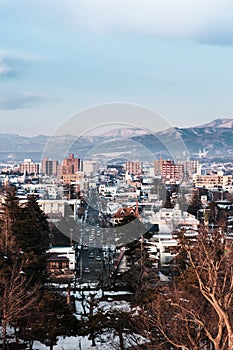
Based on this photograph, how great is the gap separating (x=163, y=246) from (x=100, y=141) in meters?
6.65

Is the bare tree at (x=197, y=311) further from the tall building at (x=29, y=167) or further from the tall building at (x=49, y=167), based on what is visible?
the tall building at (x=29, y=167)

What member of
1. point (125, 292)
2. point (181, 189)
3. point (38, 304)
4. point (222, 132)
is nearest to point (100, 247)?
Answer: point (125, 292)

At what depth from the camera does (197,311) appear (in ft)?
14.3

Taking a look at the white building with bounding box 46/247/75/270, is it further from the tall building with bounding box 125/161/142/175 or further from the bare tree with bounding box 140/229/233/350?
the tall building with bounding box 125/161/142/175

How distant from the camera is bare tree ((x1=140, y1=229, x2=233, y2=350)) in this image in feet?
10.9

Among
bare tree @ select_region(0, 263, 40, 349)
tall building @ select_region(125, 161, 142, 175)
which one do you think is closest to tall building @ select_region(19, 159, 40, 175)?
tall building @ select_region(125, 161, 142, 175)

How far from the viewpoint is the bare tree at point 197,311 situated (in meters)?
3.31

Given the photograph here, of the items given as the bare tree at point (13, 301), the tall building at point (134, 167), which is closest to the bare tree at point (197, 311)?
the bare tree at point (13, 301)

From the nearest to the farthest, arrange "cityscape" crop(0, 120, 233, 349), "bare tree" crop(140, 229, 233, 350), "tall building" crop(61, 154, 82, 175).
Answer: "bare tree" crop(140, 229, 233, 350)
"cityscape" crop(0, 120, 233, 349)
"tall building" crop(61, 154, 82, 175)

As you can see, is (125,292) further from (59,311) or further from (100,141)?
Answer: (100,141)

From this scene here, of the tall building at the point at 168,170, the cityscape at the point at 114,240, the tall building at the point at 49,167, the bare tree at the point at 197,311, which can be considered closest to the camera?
the bare tree at the point at 197,311

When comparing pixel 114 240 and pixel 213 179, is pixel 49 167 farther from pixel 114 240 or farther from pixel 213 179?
pixel 213 179

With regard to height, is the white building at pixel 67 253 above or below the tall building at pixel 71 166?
below

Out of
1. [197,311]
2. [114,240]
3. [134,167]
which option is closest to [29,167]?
[134,167]
